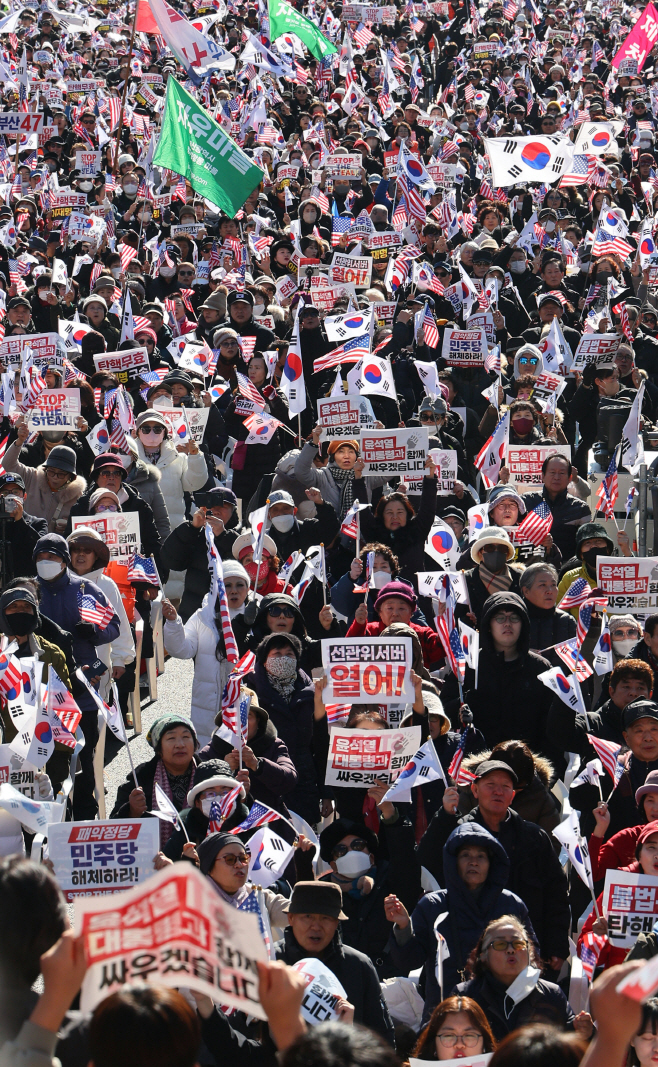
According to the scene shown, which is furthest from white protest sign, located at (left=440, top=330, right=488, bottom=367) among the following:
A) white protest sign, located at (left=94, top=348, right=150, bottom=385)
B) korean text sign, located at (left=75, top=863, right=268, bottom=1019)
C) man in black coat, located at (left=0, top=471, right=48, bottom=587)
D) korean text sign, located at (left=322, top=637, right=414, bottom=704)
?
korean text sign, located at (left=75, top=863, right=268, bottom=1019)

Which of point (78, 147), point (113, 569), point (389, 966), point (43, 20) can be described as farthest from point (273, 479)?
point (43, 20)

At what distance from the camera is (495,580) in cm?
904

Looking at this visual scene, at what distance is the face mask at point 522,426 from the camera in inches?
456

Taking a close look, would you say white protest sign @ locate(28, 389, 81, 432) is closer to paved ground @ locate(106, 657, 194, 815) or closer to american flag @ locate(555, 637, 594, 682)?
paved ground @ locate(106, 657, 194, 815)

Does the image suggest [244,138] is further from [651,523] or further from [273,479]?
[651,523]

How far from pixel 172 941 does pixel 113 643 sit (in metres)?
6.19

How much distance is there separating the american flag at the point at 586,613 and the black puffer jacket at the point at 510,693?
660mm

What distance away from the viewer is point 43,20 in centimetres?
2955

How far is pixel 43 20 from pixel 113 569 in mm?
22773

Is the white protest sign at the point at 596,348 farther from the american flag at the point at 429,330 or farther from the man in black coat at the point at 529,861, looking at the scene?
the man in black coat at the point at 529,861

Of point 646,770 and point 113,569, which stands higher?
point 113,569

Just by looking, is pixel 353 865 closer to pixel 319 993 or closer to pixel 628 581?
pixel 319 993

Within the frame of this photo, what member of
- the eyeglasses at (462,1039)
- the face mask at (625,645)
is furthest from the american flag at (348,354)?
the eyeglasses at (462,1039)

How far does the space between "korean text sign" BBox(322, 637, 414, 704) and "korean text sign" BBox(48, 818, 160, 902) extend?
2085mm
